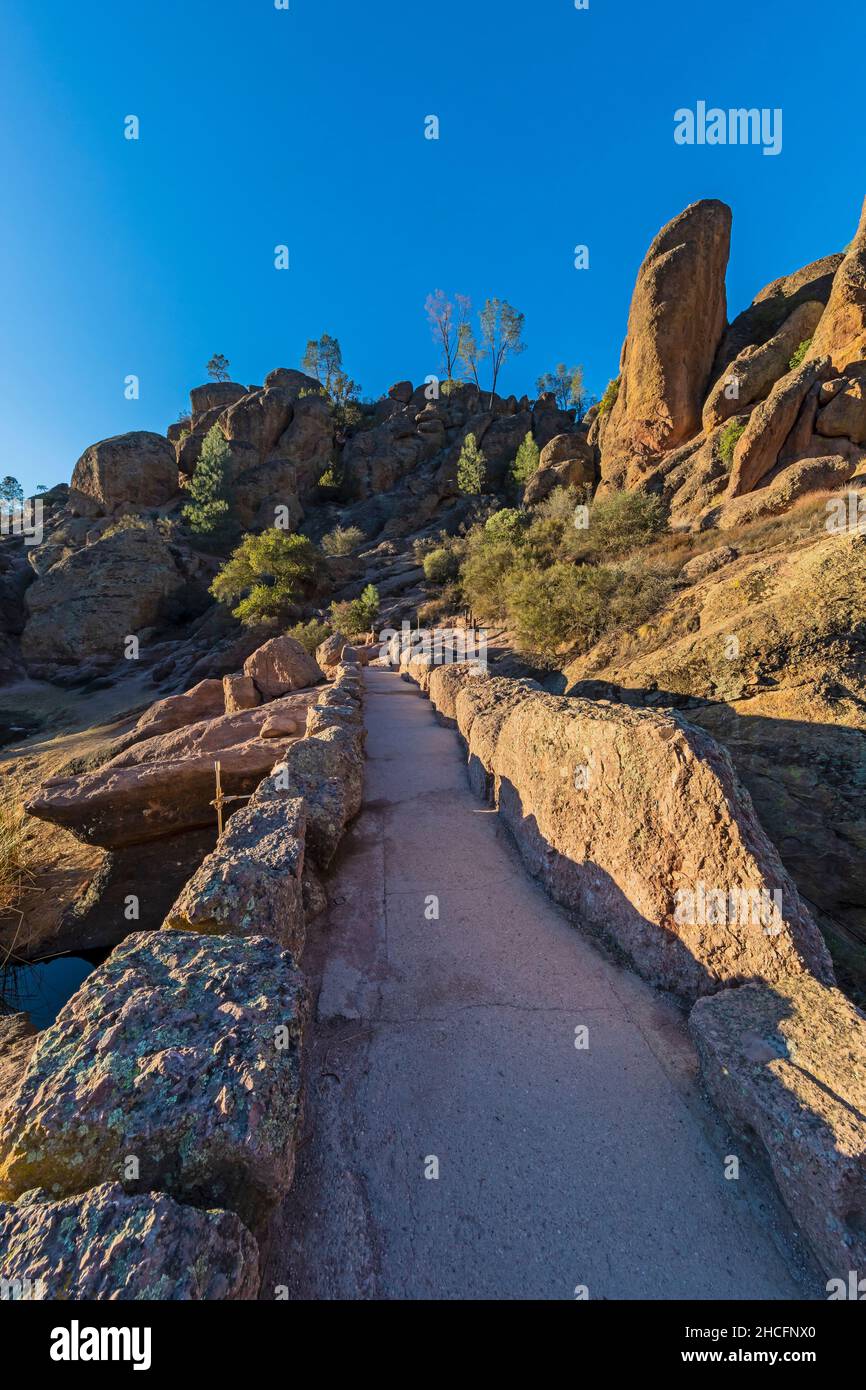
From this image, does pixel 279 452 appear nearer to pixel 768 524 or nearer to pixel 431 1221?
pixel 768 524

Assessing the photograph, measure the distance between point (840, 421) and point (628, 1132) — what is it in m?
23.1

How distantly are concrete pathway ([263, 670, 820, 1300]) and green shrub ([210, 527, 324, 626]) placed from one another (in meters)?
20.8

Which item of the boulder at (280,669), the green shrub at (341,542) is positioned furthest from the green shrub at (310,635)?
the green shrub at (341,542)

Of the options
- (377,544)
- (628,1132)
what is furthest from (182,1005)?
(377,544)

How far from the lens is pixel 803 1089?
6.56 feet

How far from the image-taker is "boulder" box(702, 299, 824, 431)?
20562 millimetres

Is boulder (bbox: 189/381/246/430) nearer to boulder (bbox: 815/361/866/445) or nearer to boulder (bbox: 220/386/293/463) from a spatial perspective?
boulder (bbox: 220/386/293/463)

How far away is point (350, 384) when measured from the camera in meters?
55.7

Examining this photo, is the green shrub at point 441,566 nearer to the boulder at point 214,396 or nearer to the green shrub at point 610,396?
the green shrub at point 610,396

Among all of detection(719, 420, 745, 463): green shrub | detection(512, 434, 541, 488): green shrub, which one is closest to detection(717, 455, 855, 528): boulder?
detection(719, 420, 745, 463): green shrub

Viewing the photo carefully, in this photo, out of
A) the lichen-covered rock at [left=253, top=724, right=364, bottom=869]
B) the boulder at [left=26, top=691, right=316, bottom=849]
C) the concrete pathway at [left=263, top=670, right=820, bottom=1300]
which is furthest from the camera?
the boulder at [left=26, top=691, right=316, bottom=849]

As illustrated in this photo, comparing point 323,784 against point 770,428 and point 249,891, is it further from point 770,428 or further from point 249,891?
point 770,428

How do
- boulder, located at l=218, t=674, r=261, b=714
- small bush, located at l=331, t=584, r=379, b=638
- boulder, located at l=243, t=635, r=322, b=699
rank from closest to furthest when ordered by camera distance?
boulder, located at l=218, t=674, r=261, b=714 → boulder, located at l=243, t=635, r=322, b=699 → small bush, located at l=331, t=584, r=379, b=638

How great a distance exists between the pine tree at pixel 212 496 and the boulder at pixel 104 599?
317 inches
